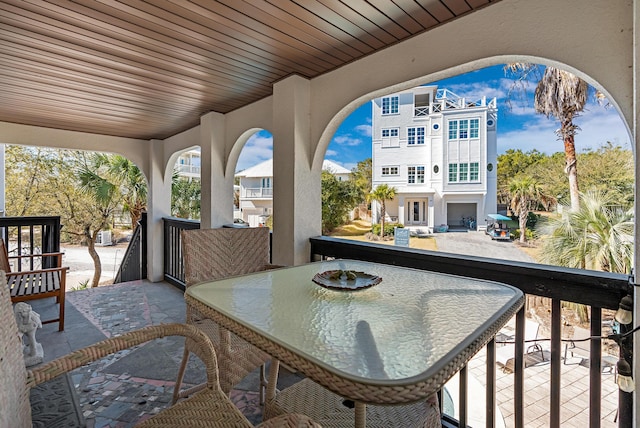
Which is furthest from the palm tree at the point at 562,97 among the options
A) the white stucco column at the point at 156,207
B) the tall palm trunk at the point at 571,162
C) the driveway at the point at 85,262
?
the driveway at the point at 85,262

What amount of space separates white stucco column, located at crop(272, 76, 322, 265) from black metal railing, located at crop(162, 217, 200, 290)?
2.40 meters

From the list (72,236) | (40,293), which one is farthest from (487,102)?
(72,236)

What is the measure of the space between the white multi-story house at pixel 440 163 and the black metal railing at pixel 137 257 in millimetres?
9550

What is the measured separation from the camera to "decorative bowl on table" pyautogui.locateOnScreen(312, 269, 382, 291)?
4.36 ft

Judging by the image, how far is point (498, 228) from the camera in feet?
41.8

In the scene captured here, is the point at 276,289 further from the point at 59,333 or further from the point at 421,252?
the point at 59,333

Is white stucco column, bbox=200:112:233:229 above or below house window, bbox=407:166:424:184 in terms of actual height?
below

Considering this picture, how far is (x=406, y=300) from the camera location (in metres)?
1.22

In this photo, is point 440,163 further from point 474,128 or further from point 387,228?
point 387,228

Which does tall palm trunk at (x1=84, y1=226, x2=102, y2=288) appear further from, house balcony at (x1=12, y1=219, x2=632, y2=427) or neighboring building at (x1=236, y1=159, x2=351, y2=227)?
neighboring building at (x1=236, y1=159, x2=351, y2=227)

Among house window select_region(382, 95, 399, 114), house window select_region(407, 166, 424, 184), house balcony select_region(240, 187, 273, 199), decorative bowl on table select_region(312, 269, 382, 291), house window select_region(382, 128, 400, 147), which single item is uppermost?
house window select_region(382, 95, 399, 114)

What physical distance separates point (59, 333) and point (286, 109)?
327cm

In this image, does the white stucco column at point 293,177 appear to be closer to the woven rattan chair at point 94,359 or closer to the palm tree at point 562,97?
the woven rattan chair at point 94,359

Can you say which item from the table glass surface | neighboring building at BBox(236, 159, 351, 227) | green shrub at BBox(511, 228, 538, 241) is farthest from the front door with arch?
the table glass surface
